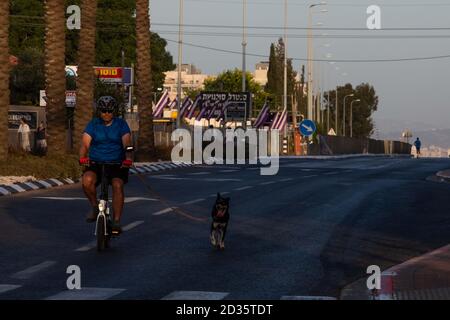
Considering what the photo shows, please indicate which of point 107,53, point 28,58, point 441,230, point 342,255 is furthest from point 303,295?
point 107,53

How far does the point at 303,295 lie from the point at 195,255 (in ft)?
11.8

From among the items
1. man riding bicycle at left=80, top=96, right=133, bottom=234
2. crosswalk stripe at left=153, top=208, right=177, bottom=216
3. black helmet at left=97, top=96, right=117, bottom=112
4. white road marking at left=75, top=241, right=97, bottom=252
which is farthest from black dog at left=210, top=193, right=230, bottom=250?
crosswalk stripe at left=153, top=208, right=177, bottom=216

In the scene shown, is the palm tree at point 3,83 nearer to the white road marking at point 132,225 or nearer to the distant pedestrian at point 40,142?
the distant pedestrian at point 40,142

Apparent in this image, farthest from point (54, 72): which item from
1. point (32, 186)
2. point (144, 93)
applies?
point (144, 93)

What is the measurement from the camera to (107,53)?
348 feet

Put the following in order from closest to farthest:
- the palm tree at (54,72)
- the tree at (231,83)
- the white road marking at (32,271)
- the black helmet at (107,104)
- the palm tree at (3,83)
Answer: the white road marking at (32,271) < the black helmet at (107,104) < the palm tree at (3,83) < the palm tree at (54,72) < the tree at (231,83)

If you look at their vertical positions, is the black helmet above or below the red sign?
below

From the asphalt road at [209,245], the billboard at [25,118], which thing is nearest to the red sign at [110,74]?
the billboard at [25,118]

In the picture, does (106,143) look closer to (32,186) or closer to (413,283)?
(413,283)

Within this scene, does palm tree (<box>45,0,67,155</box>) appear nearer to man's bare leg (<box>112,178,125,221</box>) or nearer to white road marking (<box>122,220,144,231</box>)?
white road marking (<box>122,220,144,231</box>)

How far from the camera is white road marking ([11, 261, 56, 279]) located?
40.4 ft

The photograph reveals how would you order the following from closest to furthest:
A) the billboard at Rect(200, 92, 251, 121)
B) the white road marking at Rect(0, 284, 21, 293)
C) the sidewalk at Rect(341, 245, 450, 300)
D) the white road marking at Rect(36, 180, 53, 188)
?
the sidewalk at Rect(341, 245, 450, 300) → the white road marking at Rect(0, 284, 21, 293) → the white road marking at Rect(36, 180, 53, 188) → the billboard at Rect(200, 92, 251, 121)

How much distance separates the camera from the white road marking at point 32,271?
12320mm

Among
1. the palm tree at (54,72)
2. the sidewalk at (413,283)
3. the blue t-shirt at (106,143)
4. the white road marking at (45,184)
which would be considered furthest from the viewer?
the palm tree at (54,72)
